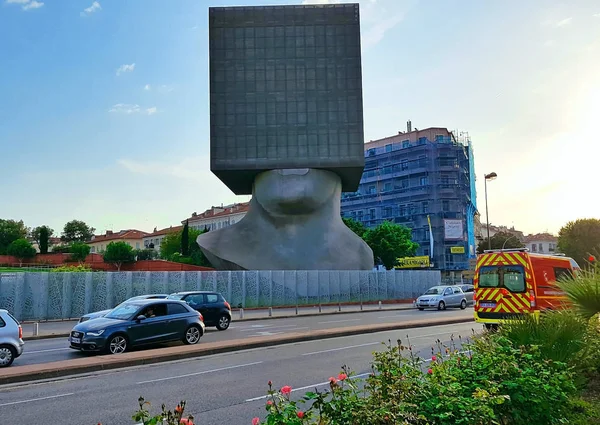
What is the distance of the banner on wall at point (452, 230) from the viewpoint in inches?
3000

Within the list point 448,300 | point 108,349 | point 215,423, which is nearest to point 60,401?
point 215,423

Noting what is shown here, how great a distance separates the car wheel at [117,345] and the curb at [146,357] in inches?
31.5

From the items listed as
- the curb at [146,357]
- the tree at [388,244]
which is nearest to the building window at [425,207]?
the tree at [388,244]

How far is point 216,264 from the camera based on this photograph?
48094 mm

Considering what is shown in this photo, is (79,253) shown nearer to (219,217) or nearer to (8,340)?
(219,217)

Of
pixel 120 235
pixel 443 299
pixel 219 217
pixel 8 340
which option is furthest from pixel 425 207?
pixel 120 235

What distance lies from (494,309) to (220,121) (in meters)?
43.0

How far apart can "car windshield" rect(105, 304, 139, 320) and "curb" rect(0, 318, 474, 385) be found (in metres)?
1.38

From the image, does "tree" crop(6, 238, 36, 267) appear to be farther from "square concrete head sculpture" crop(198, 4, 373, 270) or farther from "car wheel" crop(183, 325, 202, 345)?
"car wheel" crop(183, 325, 202, 345)

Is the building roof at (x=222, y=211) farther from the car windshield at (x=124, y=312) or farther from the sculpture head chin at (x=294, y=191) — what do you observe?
the car windshield at (x=124, y=312)

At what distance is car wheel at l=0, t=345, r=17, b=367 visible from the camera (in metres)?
12.6

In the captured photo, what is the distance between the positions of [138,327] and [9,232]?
10773 centimetres

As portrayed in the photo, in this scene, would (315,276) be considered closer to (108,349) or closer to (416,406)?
(108,349)

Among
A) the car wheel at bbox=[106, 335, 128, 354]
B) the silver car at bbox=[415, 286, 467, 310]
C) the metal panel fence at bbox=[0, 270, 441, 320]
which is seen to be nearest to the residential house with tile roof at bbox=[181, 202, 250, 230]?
the metal panel fence at bbox=[0, 270, 441, 320]
